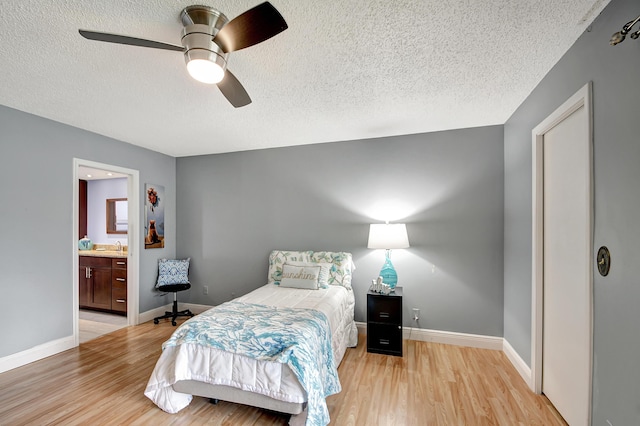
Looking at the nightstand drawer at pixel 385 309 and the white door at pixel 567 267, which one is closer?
the white door at pixel 567 267

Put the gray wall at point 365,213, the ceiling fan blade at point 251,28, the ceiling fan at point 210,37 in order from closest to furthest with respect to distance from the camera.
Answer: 1. the ceiling fan blade at point 251,28
2. the ceiling fan at point 210,37
3. the gray wall at point 365,213

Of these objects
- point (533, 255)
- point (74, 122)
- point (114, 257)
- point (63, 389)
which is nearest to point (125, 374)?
point (63, 389)

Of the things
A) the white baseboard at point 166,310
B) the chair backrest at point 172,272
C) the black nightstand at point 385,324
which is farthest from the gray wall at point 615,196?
the chair backrest at point 172,272

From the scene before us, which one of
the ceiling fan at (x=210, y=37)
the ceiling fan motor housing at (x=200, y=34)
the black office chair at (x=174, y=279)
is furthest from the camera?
the black office chair at (x=174, y=279)

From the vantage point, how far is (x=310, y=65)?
2035 millimetres

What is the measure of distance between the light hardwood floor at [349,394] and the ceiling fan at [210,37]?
2.36 meters

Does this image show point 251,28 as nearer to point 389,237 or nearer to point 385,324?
point 389,237

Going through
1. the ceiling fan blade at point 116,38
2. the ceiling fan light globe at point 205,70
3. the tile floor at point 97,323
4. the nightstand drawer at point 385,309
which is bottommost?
the tile floor at point 97,323

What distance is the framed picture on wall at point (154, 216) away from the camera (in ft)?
13.7

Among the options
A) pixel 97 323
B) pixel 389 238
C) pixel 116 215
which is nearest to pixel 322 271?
pixel 389 238

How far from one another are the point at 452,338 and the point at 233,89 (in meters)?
3.47

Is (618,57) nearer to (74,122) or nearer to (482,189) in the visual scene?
(482,189)

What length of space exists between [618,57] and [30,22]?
3.13m

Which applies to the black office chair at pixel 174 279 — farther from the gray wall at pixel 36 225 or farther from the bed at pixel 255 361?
the bed at pixel 255 361
